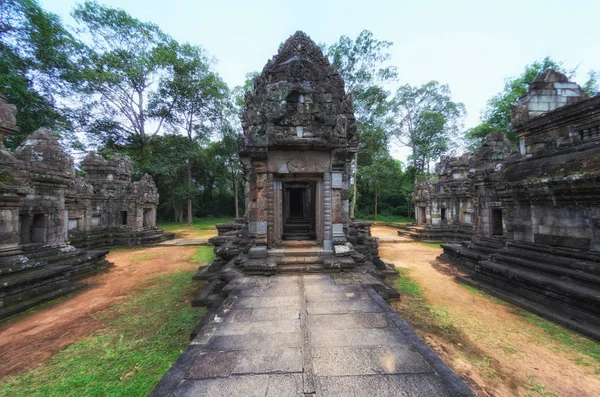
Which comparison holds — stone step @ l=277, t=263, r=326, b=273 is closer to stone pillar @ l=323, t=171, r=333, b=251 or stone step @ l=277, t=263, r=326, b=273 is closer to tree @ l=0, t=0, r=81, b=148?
stone pillar @ l=323, t=171, r=333, b=251

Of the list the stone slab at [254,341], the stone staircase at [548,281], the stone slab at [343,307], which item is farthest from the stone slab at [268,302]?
the stone staircase at [548,281]

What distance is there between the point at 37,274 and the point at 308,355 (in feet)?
22.2

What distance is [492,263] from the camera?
5.75 meters

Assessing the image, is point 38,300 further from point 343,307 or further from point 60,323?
point 343,307

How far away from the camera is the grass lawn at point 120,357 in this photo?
2594mm

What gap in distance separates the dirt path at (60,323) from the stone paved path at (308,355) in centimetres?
273

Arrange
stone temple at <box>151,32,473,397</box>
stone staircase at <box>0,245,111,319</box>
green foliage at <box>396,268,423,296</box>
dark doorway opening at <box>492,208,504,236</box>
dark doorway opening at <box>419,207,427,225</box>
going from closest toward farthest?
stone temple at <box>151,32,473,397</box>, stone staircase at <box>0,245,111,319</box>, green foliage at <box>396,268,423,296</box>, dark doorway opening at <box>492,208,504,236</box>, dark doorway opening at <box>419,207,427,225</box>

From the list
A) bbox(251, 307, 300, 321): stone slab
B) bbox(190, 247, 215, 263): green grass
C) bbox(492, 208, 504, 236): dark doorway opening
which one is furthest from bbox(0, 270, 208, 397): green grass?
bbox(492, 208, 504, 236): dark doorway opening

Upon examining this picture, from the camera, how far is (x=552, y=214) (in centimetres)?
499

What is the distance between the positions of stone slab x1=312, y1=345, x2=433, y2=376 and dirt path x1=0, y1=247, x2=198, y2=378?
12.9 feet

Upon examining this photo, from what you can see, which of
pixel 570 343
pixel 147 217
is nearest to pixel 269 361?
pixel 570 343

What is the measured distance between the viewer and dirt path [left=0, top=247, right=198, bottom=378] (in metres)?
3.25

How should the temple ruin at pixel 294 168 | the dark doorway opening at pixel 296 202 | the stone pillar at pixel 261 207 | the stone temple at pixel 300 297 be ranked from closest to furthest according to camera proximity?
the stone temple at pixel 300 297, the temple ruin at pixel 294 168, the stone pillar at pixel 261 207, the dark doorway opening at pixel 296 202

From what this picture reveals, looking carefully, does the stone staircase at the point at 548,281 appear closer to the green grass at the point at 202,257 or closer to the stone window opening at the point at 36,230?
the green grass at the point at 202,257
